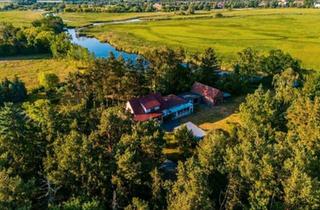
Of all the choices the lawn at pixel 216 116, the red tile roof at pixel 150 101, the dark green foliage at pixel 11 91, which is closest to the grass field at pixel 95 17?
the dark green foliage at pixel 11 91

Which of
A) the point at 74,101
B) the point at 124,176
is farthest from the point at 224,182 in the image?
the point at 74,101

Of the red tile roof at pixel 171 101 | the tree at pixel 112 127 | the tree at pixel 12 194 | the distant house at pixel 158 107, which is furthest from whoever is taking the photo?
the red tile roof at pixel 171 101

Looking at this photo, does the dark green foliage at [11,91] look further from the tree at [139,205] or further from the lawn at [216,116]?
the tree at [139,205]

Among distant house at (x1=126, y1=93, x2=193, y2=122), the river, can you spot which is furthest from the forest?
the river

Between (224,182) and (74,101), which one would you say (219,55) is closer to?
(74,101)

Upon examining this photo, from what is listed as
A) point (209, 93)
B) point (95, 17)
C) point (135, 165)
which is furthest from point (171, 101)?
point (95, 17)

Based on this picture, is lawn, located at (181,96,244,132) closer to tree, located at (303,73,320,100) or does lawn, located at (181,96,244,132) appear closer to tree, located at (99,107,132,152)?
tree, located at (303,73,320,100)

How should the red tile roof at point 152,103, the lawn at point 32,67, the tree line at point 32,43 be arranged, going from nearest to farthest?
the red tile roof at point 152,103 → the lawn at point 32,67 → the tree line at point 32,43
